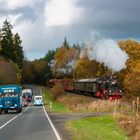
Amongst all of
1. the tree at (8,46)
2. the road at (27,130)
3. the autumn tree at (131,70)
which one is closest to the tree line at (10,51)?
the tree at (8,46)

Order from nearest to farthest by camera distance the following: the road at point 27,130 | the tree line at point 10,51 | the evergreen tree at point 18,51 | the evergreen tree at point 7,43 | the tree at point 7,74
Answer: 1. the road at point 27,130
2. the tree at point 7,74
3. the tree line at point 10,51
4. the evergreen tree at point 7,43
5. the evergreen tree at point 18,51

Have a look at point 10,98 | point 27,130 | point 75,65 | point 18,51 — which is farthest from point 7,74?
point 27,130

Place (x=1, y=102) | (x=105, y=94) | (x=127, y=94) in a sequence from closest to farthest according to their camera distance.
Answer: (x=1, y=102) → (x=105, y=94) → (x=127, y=94)

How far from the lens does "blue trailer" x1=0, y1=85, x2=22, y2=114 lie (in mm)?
60031

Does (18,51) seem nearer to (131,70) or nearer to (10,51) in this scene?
(10,51)

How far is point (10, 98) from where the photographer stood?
198 feet

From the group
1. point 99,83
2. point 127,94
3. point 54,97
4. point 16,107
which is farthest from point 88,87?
point 54,97

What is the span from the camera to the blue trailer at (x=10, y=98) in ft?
197

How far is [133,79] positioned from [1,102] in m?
25.4

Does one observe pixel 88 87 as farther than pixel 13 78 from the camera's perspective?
No

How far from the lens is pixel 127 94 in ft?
256

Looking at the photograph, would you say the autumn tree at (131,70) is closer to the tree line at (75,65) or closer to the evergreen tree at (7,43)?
the tree line at (75,65)

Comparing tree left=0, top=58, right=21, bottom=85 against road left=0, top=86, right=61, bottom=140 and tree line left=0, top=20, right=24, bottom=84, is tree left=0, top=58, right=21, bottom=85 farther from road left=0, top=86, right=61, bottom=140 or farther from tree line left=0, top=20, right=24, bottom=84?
road left=0, top=86, right=61, bottom=140

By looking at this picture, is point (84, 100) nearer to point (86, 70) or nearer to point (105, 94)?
point (105, 94)
